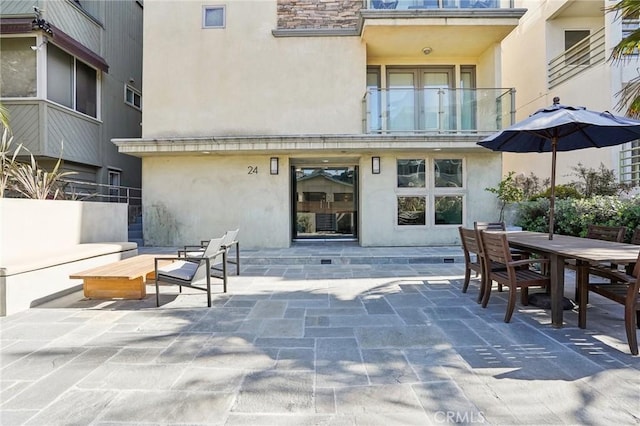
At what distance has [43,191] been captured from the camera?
21.9ft

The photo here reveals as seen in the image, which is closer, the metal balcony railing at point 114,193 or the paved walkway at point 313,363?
the paved walkway at point 313,363

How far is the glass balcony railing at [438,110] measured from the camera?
30.9ft

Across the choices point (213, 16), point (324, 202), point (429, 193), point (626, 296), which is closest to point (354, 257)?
point (429, 193)

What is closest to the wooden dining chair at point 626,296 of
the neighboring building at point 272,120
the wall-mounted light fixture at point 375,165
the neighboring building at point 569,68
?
the neighboring building at point 272,120

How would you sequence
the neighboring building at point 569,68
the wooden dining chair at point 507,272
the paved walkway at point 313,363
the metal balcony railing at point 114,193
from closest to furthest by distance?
the paved walkway at point 313,363 < the wooden dining chair at point 507,272 < the neighboring building at point 569,68 < the metal balcony railing at point 114,193

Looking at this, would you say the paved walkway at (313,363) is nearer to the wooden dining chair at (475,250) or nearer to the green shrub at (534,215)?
the wooden dining chair at (475,250)

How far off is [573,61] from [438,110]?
7.17m

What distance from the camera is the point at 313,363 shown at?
3070 millimetres

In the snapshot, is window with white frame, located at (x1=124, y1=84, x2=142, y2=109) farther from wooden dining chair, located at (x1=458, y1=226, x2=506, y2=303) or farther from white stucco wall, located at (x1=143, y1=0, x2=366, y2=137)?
wooden dining chair, located at (x1=458, y1=226, x2=506, y2=303)

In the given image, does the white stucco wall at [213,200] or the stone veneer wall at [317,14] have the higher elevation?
the stone veneer wall at [317,14]

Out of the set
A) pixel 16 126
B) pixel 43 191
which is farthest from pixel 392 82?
pixel 16 126

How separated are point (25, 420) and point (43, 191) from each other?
19.5 ft

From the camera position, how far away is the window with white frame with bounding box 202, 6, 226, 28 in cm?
1011

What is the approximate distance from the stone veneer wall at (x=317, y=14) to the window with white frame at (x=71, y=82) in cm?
670
